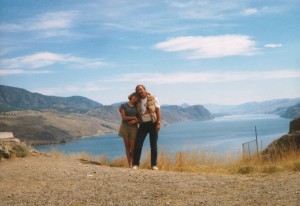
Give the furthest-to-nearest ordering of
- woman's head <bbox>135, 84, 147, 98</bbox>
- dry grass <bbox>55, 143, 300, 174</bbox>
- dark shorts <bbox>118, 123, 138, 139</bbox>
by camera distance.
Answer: dark shorts <bbox>118, 123, 138, 139</bbox>, woman's head <bbox>135, 84, 147, 98</bbox>, dry grass <bbox>55, 143, 300, 174</bbox>

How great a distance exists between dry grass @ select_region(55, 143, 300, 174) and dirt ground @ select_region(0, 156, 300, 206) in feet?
2.46

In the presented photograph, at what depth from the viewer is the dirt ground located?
5648 millimetres

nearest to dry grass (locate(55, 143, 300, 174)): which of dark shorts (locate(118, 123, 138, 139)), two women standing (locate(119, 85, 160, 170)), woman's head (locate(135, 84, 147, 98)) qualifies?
two women standing (locate(119, 85, 160, 170))

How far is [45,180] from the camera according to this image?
24.9ft

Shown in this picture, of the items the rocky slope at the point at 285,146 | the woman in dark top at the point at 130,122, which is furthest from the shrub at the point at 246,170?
the rocky slope at the point at 285,146

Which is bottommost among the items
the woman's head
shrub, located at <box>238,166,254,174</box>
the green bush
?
shrub, located at <box>238,166,254,174</box>

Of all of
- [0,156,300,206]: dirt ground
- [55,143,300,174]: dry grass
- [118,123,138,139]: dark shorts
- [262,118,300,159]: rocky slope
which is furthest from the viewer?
[262,118,300,159]: rocky slope

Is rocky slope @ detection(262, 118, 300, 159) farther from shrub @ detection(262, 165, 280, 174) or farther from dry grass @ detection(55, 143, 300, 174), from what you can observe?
shrub @ detection(262, 165, 280, 174)

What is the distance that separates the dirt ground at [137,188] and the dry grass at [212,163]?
0.75 meters

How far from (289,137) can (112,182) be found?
7538mm

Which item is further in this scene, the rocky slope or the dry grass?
the rocky slope

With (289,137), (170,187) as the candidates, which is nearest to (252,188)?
(170,187)

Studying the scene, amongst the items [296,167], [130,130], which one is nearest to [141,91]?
[130,130]

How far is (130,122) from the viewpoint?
9672mm
